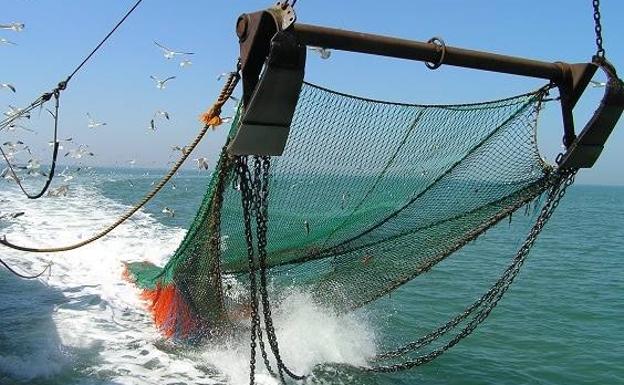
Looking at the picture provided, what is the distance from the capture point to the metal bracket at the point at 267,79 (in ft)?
8.81

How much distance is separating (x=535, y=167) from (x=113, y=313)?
755 centimetres

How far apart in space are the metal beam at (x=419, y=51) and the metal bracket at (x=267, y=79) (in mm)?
114

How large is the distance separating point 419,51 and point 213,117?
54.6 inches

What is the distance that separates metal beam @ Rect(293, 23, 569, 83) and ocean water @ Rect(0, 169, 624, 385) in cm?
413

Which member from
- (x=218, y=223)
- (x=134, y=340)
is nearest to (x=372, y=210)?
(x=218, y=223)

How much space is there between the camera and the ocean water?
24.1ft

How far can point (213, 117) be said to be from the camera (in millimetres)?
3682

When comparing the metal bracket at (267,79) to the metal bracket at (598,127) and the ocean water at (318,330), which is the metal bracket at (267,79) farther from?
the ocean water at (318,330)

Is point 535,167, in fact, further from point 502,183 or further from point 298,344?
point 298,344

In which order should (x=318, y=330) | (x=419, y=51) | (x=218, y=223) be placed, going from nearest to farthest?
(x=419, y=51), (x=218, y=223), (x=318, y=330)

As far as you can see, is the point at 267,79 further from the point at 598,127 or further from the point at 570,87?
the point at 598,127

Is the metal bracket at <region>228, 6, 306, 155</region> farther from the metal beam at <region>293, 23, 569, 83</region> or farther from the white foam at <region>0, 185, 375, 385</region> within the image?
the white foam at <region>0, 185, 375, 385</region>

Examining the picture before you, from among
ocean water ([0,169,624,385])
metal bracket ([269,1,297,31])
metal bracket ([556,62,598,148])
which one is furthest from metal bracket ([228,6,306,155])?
ocean water ([0,169,624,385])

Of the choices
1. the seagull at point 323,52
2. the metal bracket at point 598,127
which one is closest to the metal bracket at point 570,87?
→ the metal bracket at point 598,127
